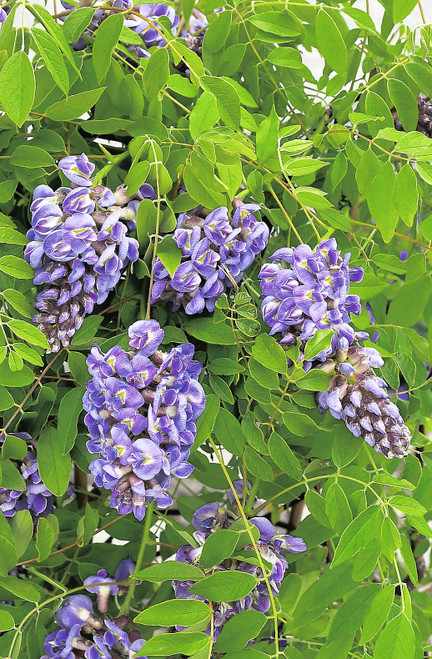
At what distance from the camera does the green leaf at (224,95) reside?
0.43m

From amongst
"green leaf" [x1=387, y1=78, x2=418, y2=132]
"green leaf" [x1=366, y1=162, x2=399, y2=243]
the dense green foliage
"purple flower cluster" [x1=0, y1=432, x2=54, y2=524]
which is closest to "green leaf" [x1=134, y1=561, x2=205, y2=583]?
the dense green foliage

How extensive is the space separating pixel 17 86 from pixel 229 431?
253 millimetres

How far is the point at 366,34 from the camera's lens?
1.87 ft

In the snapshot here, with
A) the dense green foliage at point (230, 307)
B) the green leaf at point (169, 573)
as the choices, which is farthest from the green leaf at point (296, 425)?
the green leaf at point (169, 573)

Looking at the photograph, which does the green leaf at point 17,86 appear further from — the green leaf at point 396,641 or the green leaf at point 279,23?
the green leaf at point 396,641

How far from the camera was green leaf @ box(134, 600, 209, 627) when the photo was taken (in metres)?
0.39

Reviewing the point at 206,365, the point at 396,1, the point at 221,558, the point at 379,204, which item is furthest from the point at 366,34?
the point at 221,558

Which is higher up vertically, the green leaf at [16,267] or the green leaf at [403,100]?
the green leaf at [403,100]

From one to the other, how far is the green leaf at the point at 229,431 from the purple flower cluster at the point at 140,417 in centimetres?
6

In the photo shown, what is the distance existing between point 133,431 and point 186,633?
130mm

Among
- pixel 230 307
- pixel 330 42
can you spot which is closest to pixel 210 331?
pixel 230 307

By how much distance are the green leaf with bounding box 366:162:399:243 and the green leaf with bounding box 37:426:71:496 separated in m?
0.26

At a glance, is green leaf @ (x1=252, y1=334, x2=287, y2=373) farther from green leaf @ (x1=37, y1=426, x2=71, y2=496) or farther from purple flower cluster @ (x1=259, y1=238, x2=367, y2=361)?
green leaf @ (x1=37, y1=426, x2=71, y2=496)

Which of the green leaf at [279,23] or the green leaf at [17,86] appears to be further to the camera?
the green leaf at [279,23]
